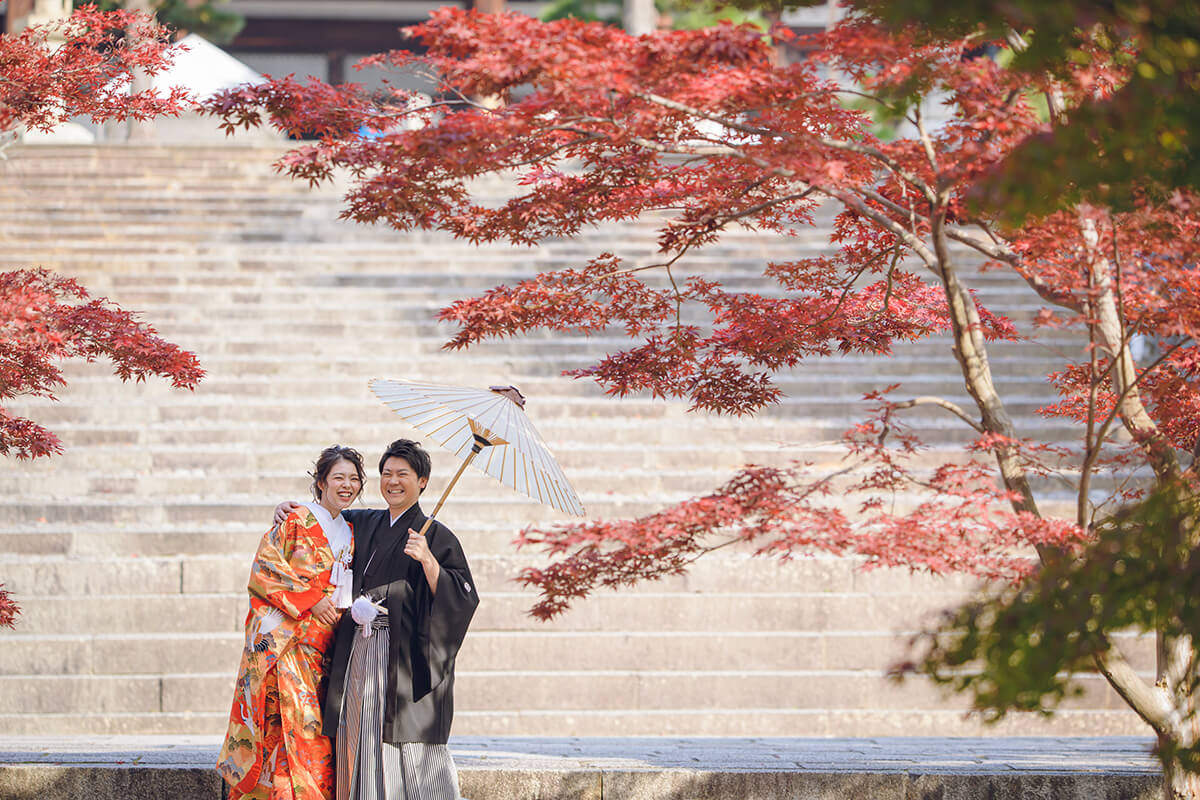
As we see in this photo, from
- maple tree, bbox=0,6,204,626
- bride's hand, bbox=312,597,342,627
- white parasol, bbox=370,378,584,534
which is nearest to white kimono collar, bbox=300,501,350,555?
bride's hand, bbox=312,597,342,627

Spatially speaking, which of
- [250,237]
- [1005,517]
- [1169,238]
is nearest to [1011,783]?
[1005,517]

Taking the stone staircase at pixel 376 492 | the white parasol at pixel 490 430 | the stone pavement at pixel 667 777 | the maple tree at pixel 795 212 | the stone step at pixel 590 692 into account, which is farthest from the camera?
the stone staircase at pixel 376 492

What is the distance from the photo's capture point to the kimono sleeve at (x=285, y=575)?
3.82 meters

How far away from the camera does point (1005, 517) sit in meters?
3.45

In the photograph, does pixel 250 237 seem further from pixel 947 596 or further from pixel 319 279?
pixel 947 596

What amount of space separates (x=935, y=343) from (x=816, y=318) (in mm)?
6029

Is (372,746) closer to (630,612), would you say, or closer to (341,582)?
(341,582)

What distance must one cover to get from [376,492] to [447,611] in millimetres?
3418

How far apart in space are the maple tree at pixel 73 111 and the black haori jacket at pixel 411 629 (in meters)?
0.98

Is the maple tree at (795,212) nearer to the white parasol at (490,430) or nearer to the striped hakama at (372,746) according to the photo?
the white parasol at (490,430)

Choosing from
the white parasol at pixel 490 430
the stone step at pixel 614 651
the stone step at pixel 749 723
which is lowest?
the stone step at pixel 749 723

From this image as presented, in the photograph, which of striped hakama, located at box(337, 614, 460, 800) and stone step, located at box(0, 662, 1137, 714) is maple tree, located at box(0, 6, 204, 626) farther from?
stone step, located at box(0, 662, 1137, 714)

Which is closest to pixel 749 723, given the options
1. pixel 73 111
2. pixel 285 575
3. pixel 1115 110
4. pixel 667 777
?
pixel 667 777

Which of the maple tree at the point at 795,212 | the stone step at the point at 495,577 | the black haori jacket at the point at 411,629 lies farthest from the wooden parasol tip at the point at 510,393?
the stone step at the point at 495,577
